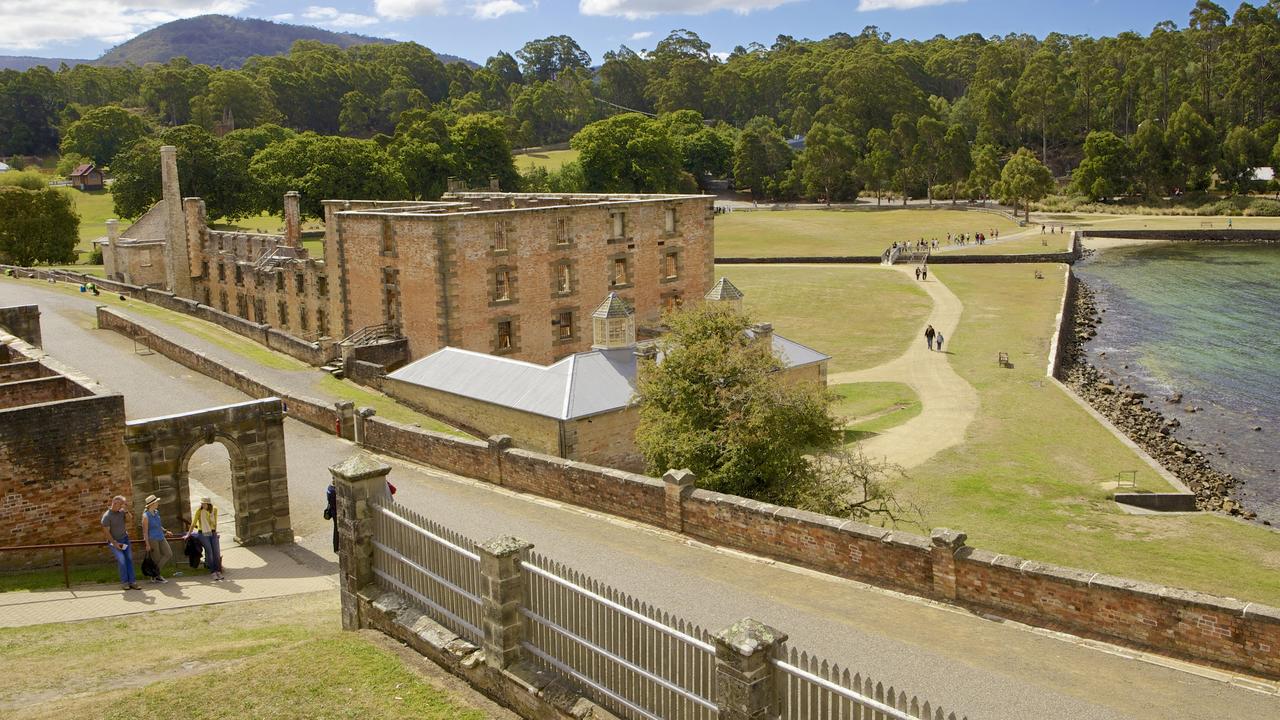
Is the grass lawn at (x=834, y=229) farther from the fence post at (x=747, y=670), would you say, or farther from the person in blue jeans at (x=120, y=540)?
the fence post at (x=747, y=670)

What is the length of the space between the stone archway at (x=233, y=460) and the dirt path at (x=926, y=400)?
18103 mm

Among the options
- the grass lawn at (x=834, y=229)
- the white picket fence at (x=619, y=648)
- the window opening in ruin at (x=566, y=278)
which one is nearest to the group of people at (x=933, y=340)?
the window opening in ruin at (x=566, y=278)

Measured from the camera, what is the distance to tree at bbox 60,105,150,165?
12544cm

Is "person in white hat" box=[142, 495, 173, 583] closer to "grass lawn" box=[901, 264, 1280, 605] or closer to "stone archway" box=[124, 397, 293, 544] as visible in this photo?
"stone archway" box=[124, 397, 293, 544]

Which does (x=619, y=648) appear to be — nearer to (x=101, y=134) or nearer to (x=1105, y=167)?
(x=1105, y=167)

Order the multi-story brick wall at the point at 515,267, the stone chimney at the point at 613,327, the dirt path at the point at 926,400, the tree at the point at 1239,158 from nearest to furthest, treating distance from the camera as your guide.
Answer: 1. the stone chimney at the point at 613,327
2. the dirt path at the point at 926,400
3. the multi-story brick wall at the point at 515,267
4. the tree at the point at 1239,158

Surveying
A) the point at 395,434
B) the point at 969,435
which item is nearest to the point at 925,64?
the point at 969,435

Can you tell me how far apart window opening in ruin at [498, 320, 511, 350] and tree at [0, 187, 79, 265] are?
4828cm

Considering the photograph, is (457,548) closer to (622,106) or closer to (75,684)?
(75,684)

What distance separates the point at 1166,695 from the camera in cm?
1396

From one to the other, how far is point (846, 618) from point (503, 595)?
6893 mm

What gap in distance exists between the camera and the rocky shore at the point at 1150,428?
3416cm

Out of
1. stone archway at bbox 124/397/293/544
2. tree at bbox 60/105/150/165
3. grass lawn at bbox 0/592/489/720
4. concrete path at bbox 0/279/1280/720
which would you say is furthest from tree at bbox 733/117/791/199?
grass lawn at bbox 0/592/489/720

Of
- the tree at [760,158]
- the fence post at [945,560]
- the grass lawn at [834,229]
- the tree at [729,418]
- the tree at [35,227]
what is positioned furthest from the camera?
the tree at [760,158]
